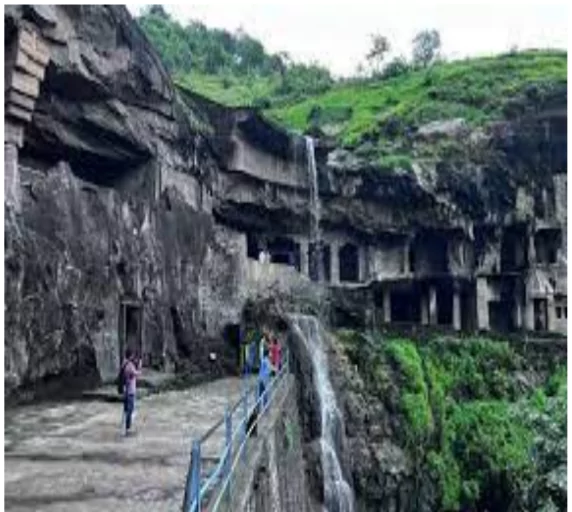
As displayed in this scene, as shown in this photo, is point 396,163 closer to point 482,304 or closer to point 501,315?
point 482,304

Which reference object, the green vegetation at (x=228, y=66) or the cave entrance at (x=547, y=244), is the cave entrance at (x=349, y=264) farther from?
the green vegetation at (x=228, y=66)

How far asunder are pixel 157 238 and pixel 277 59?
54.2m

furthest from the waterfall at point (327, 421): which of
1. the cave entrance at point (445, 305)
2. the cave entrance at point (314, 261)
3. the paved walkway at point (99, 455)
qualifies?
the cave entrance at point (445, 305)

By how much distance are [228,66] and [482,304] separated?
38.7 meters

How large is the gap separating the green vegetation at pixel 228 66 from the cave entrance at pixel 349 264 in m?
15.9

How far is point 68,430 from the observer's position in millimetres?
11945

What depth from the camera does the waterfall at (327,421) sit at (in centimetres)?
1881

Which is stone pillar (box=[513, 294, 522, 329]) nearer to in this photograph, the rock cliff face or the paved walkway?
the rock cliff face

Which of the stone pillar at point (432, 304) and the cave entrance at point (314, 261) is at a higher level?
the cave entrance at point (314, 261)

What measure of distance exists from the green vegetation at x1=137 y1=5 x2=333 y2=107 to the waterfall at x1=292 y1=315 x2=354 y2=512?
1270 inches

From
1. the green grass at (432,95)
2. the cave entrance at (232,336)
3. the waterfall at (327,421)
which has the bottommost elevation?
the waterfall at (327,421)

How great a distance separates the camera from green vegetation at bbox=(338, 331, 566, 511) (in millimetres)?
23703

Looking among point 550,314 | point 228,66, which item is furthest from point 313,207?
point 228,66

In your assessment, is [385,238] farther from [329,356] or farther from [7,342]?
[7,342]
